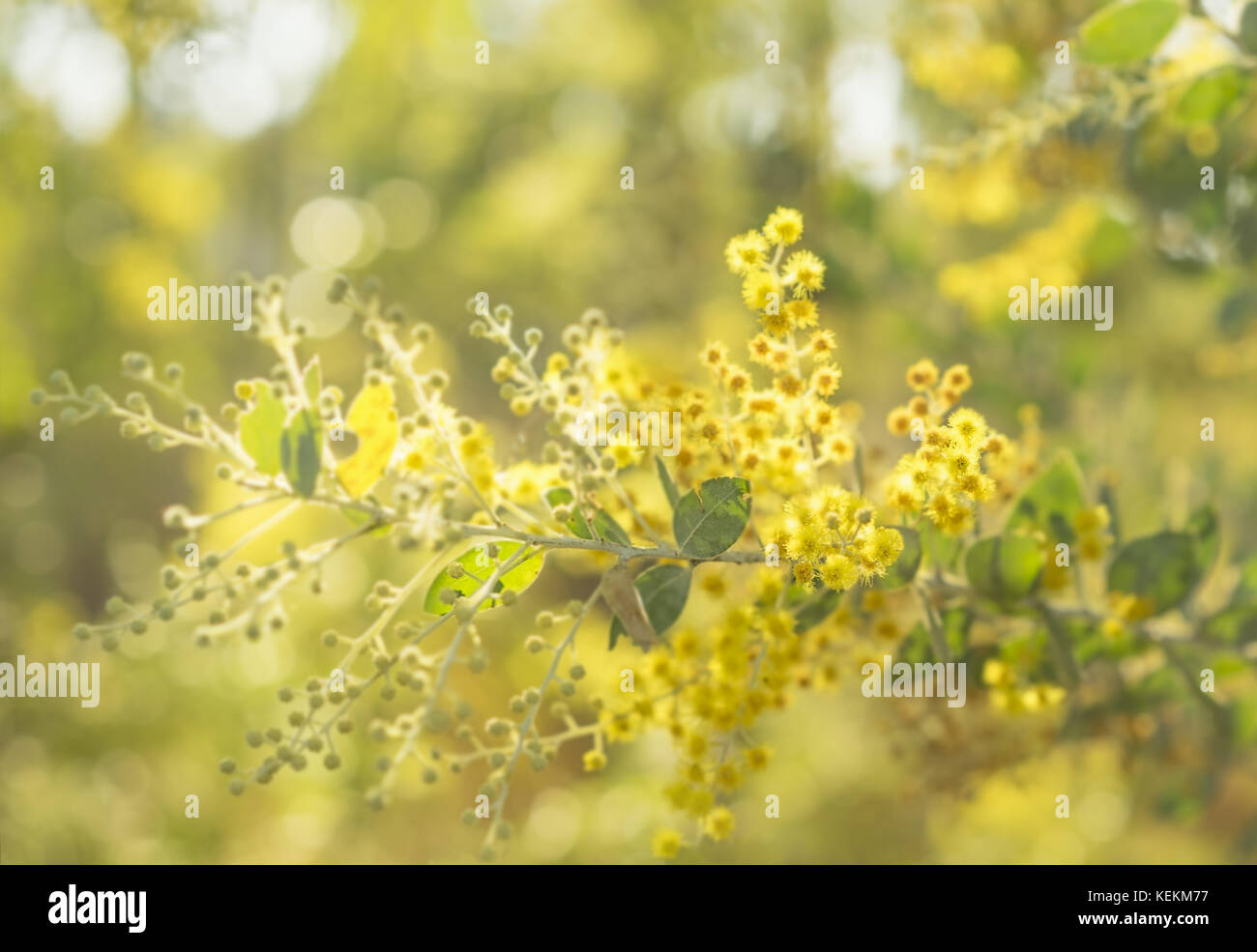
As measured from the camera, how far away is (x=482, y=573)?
546 millimetres

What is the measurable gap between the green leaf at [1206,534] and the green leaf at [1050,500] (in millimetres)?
147

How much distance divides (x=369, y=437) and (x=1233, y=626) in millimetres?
747

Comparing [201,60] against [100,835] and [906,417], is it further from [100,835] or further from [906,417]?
[906,417]

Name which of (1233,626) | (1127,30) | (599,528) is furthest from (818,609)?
(1127,30)

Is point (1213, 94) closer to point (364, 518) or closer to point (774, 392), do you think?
point (774, 392)

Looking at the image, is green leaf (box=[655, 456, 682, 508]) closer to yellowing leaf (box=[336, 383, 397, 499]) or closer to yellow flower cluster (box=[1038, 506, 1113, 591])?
yellowing leaf (box=[336, 383, 397, 499])

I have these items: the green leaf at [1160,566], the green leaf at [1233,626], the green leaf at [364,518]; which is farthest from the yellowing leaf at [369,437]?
the green leaf at [1233,626]

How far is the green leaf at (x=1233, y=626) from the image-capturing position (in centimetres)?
77

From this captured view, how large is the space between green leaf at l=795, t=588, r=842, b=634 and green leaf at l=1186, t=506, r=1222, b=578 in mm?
359

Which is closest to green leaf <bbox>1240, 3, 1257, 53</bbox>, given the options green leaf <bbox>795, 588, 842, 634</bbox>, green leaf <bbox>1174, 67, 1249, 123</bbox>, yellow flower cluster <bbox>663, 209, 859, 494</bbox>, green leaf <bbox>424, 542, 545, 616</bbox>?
green leaf <bbox>1174, 67, 1249, 123</bbox>

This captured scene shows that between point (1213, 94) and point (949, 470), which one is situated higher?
point (1213, 94)

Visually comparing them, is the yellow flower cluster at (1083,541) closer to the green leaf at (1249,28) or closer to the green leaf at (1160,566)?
the green leaf at (1160,566)

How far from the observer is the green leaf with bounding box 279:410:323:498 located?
19.7 inches
